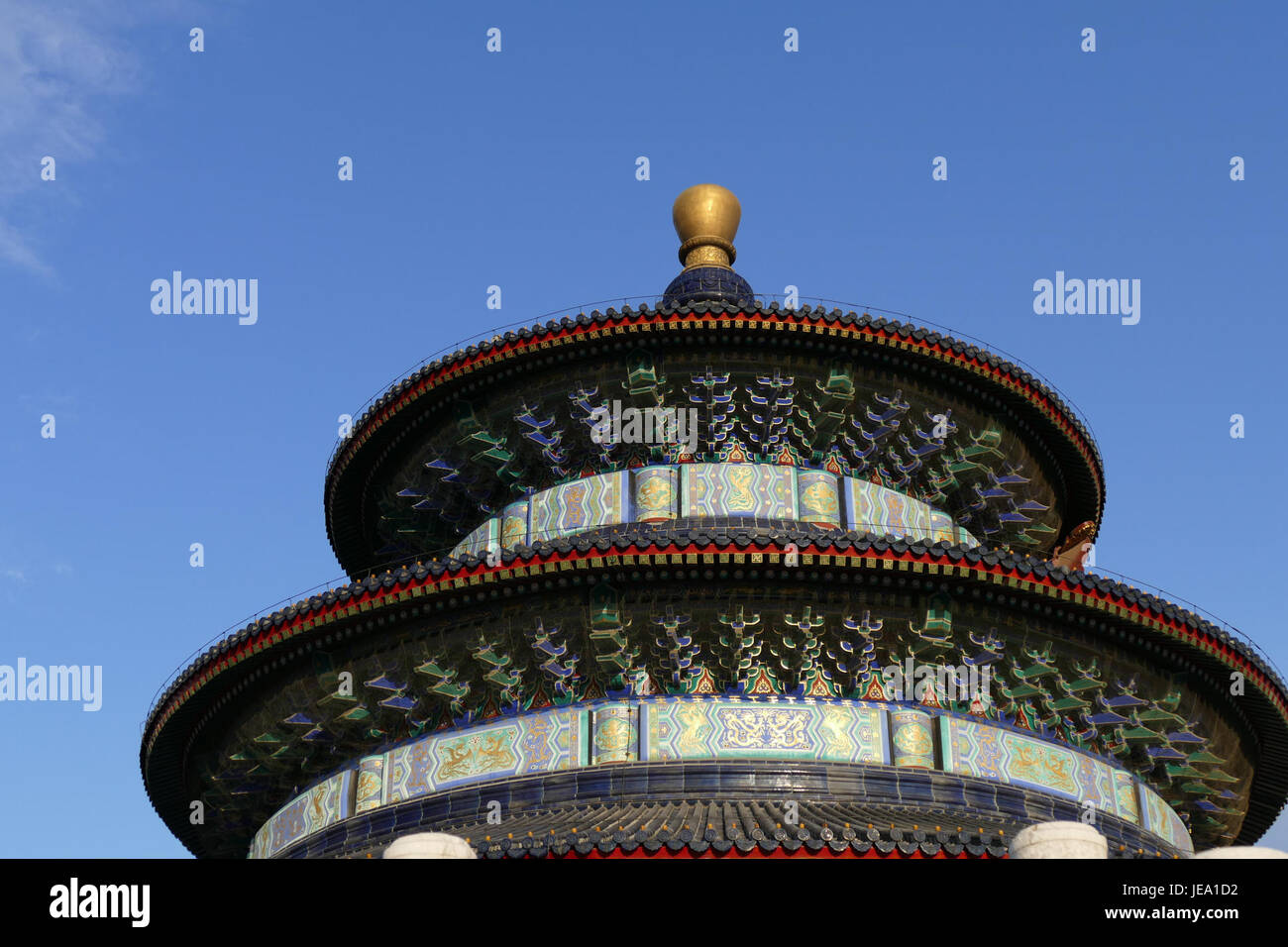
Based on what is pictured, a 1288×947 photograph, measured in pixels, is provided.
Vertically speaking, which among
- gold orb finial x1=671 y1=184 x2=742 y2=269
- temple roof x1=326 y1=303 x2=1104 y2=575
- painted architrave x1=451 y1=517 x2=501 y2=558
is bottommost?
painted architrave x1=451 y1=517 x2=501 y2=558

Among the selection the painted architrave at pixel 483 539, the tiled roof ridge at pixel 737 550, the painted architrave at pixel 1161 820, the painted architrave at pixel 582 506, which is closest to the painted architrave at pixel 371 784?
the tiled roof ridge at pixel 737 550

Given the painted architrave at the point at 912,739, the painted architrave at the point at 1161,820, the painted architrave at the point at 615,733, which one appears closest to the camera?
the painted architrave at the point at 615,733

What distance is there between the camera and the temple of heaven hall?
13711 mm

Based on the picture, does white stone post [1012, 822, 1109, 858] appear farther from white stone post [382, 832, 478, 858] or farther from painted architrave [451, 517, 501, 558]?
painted architrave [451, 517, 501, 558]

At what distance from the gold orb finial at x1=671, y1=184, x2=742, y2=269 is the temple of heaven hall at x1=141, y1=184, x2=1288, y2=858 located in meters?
1.85

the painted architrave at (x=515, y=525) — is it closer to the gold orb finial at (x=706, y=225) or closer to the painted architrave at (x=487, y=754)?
the painted architrave at (x=487, y=754)

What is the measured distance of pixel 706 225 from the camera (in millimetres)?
21031

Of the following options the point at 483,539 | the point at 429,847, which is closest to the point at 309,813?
the point at 483,539

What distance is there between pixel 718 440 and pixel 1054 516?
5.30 m

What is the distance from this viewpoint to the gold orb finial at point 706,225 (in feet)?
68.5

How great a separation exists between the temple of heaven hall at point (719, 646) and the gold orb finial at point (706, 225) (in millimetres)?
1848

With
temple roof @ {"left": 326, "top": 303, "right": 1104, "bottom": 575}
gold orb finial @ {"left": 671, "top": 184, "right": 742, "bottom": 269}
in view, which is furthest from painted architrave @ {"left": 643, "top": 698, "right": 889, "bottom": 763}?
gold orb finial @ {"left": 671, "top": 184, "right": 742, "bottom": 269}
